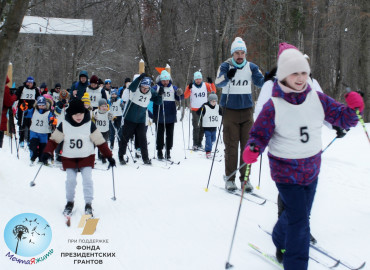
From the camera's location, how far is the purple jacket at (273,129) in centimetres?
259

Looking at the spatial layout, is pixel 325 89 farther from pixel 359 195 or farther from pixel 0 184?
pixel 0 184

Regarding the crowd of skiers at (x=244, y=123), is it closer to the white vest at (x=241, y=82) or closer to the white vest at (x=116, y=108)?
the white vest at (x=241, y=82)

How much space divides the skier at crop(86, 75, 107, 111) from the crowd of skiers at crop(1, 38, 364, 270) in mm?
25

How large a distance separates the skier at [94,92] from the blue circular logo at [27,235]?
5161 millimetres

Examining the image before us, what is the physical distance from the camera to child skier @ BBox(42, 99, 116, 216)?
175 inches

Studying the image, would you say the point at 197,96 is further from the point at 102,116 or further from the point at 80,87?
the point at 80,87

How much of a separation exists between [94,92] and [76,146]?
179 inches

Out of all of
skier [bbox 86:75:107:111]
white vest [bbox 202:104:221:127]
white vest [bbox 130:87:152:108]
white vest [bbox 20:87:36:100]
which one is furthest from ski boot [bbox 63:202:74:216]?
white vest [bbox 20:87:36:100]

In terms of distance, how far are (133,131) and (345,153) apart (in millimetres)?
4910

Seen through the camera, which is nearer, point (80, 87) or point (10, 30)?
point (10, 30)

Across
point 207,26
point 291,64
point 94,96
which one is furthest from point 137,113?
point 207,26

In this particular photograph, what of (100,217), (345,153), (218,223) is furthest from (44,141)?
(345,153)

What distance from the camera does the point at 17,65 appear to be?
28.0 m

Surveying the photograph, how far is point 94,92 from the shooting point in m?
8.77
